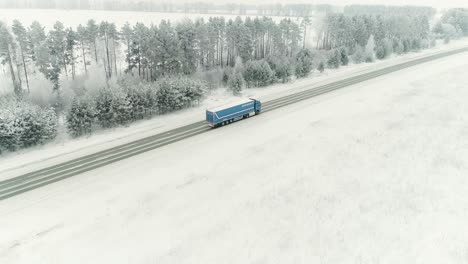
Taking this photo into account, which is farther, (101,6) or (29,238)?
(101,6)

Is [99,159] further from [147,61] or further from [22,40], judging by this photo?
[22,40]

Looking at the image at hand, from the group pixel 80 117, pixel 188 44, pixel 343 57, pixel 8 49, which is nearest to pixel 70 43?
pixel 8 49

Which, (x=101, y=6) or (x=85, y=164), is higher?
(x=101, y=6)

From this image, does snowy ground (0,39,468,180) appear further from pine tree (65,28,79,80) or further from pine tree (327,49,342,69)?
pine tree (65,28,79,80)

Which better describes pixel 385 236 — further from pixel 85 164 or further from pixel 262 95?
pixel 262 95

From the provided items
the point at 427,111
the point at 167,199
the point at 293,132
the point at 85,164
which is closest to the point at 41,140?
the point at 85,164

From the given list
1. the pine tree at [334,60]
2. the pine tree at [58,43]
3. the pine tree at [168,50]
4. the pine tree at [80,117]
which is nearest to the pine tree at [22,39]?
the pine tree at [58,43]

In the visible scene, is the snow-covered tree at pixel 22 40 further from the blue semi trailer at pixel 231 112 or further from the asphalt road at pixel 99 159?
the blue semi trailer at pixel 231 112
